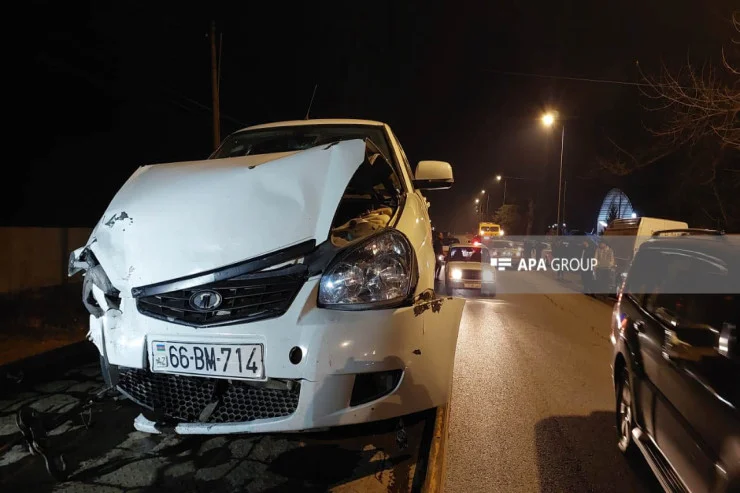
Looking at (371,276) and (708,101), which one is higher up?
(708,101)

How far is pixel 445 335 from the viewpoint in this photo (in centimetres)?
281

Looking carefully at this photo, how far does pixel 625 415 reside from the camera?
3.92m

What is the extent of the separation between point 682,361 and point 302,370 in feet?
Result: 6.78

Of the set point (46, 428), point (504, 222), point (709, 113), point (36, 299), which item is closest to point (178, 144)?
point (36, 299)

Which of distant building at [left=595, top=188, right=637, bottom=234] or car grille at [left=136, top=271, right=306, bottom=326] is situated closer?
car grille at [left=136, top=271, right=306, bottom=326]

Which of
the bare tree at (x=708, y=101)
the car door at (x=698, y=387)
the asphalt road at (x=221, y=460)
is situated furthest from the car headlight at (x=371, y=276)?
the bare tree at (x=708, y=101)

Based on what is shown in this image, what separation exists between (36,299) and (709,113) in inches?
535

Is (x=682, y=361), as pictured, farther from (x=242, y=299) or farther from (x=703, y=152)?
(x=703, y=152)

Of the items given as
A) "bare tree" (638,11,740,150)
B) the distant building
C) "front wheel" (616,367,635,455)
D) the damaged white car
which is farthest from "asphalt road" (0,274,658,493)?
the distant building

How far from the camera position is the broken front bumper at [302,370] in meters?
2.37

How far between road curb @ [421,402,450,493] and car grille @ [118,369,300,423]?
0.83 metres

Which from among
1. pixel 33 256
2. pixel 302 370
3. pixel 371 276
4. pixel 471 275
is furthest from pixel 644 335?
pixel 33 256

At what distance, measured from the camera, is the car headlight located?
2461 mm

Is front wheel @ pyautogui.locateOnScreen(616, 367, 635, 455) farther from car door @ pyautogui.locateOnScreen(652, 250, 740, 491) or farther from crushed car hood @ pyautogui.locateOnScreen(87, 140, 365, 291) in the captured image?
crushed car hood @ pyautogui.locateOnScreen(87, 140, 365, 291)
